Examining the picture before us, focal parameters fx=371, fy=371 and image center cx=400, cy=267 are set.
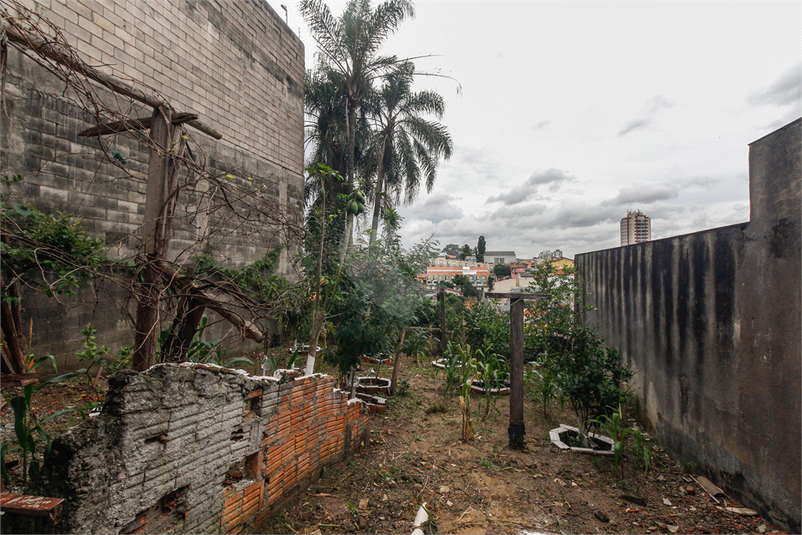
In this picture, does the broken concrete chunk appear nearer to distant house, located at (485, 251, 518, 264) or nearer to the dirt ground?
the dirt ground

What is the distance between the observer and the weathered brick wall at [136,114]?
157 inches

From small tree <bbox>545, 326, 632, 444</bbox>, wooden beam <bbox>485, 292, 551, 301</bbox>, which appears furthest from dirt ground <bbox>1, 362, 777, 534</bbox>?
wooden beam <bbox>485, 292, 551, 301</bbox>

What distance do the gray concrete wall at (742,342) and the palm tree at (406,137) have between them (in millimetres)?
9687

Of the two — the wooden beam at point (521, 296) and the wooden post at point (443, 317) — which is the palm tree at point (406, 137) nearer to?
the wooden post at point (443, 317)

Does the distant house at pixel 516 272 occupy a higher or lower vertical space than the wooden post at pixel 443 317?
higher

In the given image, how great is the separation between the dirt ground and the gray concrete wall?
367 millimetres

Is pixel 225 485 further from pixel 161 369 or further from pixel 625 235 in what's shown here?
pixel 625 235

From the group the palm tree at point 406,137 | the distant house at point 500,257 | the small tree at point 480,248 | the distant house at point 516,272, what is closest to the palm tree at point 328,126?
the palm tree at point 406,137

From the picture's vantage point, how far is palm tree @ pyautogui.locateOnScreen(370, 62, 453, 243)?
491 inches

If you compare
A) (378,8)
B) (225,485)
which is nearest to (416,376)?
(225,485)

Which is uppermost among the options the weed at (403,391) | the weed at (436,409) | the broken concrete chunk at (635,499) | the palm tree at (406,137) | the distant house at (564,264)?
the palm tree at (406,137)

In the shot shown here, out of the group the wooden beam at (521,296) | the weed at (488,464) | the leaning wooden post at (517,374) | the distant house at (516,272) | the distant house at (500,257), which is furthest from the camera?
the distant house at (500,257)

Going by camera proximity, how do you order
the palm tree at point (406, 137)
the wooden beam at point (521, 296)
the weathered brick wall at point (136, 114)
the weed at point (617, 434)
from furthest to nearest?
the palm tree at point (406, 137), the wooden beam at point (521, 296), the weathered brick wall at point (136, 114), the weed at point (617, 434)

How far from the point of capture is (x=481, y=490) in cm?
341
